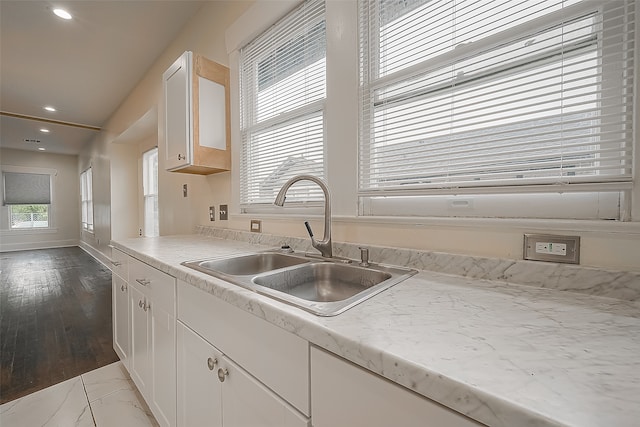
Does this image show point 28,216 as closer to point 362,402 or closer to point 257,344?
point 257,344

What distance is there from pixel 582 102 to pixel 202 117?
1.95 meters

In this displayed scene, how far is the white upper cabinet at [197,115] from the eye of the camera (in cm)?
183

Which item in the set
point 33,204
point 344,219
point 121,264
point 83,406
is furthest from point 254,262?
point 33,204

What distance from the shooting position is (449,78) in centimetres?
101

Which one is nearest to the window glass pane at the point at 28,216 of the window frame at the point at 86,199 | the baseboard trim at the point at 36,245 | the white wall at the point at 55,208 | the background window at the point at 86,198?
the white wall at the point at 55,208

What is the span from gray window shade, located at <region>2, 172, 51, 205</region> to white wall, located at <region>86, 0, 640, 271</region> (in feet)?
25.0

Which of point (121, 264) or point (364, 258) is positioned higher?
point (364, 258)

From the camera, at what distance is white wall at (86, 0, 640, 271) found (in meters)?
0.74

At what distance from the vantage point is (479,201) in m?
0.96

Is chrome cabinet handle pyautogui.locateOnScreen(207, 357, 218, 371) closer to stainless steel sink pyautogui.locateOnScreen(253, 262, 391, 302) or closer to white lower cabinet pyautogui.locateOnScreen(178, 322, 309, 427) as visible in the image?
white lower cabinet pyautogui.locateOnScreen(178, 322, 309, 427)

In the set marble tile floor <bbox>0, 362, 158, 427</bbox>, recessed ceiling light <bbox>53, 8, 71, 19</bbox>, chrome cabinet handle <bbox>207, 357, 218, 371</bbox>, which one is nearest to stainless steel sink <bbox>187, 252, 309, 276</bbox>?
chrome cabinet handle <bbox>207, 357, 218, 371</bbox>

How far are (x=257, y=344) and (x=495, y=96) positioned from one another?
108 cm

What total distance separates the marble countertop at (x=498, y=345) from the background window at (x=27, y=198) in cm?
Answer: 1017

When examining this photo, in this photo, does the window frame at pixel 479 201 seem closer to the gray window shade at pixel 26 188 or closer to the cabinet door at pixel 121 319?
the cabinet door at pixel 121 319
